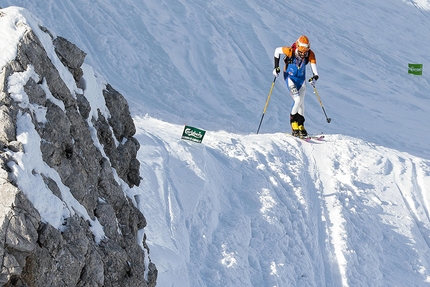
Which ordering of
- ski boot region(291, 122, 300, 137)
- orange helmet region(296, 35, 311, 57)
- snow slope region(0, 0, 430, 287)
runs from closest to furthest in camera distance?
snow slope region(0, 0, 430, 287) < orange helmet region(296, 35, 311, 57) < ski boot region(291, 122, 300, 137)

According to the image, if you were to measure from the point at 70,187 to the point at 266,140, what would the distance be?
768cm

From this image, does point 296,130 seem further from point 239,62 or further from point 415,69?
point 415,69

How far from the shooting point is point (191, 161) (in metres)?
10.8

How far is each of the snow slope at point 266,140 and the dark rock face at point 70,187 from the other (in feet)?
3.01

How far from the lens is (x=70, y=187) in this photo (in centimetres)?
576

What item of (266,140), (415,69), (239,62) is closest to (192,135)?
(266,140)

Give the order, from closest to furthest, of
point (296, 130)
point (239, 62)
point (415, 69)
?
point (296, 130)
point (239, 62)
point (415, 69)

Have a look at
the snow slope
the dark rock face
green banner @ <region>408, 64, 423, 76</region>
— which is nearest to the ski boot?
the snow slope

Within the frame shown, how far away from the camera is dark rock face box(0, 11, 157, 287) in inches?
186

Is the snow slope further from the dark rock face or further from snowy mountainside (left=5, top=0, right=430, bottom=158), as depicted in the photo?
the dark rock face

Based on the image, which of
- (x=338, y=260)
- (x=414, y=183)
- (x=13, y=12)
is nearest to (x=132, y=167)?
(x=13, y=12)

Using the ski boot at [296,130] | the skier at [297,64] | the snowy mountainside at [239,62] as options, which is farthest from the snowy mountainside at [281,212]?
the snowy mountainside at [239,62]

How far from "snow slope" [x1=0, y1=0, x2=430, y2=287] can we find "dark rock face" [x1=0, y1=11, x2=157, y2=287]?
0.92m

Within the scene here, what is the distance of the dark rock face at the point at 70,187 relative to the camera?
Result: 4723 millimetres
